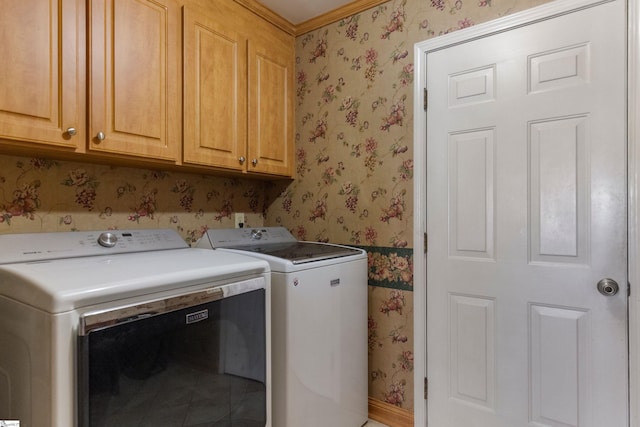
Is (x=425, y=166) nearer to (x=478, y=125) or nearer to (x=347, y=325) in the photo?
(x=478, y=125)

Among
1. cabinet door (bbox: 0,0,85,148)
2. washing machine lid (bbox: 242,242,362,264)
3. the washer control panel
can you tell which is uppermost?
cabinet door (bbox: 0,0,85,148)

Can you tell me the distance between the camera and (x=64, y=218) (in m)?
1.61

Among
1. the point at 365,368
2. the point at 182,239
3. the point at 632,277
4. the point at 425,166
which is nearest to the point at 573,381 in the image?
the point at 632,277

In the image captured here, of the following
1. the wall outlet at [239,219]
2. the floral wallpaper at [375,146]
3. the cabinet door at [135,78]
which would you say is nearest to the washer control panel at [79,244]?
the cabinet door at [135,78]

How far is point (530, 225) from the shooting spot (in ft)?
5.26

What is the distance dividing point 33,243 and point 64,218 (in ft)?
0.79

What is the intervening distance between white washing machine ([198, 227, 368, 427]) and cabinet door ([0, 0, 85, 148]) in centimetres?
83

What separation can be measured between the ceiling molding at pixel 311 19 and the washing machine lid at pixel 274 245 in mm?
1255

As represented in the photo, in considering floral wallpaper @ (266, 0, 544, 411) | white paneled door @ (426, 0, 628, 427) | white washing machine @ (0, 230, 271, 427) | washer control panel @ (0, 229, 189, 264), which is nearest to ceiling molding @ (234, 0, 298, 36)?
floral wallpaper @ (266, 0, 544, 411)

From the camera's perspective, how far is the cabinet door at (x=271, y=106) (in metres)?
2.06

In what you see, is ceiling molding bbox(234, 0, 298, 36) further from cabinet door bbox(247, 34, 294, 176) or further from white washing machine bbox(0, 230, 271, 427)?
white washing machine bbox(0, 230, 271, 427)

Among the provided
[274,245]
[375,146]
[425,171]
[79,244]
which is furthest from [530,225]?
[79,244]

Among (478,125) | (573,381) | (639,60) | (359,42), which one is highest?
(359,42)

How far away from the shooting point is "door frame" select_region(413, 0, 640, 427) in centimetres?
138
